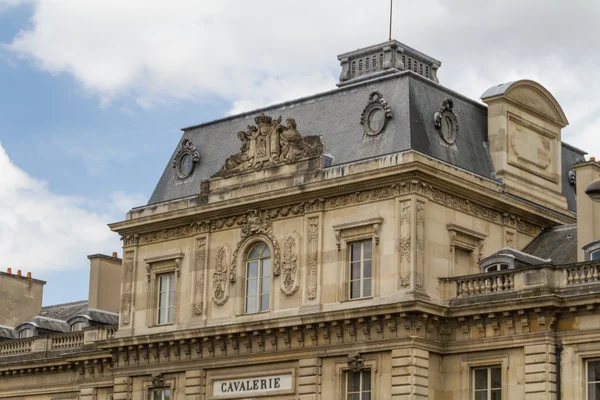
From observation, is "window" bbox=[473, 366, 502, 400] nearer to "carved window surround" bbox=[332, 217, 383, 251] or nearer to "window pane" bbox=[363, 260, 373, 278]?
"window pane" bbox=[363, 260, 373, 278]

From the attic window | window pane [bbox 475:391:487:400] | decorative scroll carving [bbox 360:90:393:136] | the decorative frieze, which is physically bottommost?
window pane [bbox 475:391:487:400]

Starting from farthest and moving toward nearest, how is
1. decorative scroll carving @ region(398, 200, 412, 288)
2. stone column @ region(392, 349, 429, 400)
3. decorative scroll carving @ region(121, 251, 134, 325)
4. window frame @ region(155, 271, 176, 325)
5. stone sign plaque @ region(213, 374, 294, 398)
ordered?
decorative scroll carving @ region(121, 251, 134, 325)
window frame @ region(155, 271, 176, 325)
stone sign plaque @ region(213, 374, 294, 398)
decorative scroll carving @ region(398, 200, 412, 288)
stone column @ region(392, 349, 429, 400)

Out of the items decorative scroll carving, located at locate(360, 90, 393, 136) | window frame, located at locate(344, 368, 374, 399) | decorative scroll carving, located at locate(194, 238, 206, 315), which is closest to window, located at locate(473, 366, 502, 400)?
window frame, located at locate(344, 368, 374, 399)

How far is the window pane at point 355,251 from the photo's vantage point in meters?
39.2

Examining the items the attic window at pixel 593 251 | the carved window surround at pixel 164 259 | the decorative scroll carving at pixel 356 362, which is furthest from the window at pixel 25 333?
the attic window at pixel 593 251

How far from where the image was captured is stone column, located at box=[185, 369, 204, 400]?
41594 mm

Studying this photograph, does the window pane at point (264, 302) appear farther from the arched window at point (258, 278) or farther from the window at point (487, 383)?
the window at point (487, 383)

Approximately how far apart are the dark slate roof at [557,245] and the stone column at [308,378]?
23.8 ft

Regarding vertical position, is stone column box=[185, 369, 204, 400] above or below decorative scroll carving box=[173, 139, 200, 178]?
below

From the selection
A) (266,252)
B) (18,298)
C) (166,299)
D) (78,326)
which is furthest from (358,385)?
(18,298)

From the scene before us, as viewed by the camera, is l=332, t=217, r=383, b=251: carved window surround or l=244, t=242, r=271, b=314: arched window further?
l=244, t=242, r=271, b=314: arched window

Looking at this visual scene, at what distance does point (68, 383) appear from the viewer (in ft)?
159

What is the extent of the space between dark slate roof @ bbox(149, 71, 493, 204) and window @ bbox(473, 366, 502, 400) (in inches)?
251

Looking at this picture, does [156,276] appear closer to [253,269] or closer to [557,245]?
[253,269]
